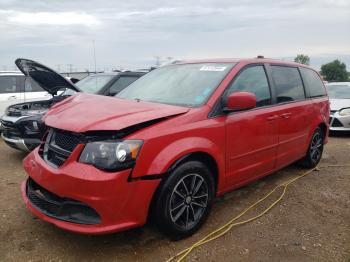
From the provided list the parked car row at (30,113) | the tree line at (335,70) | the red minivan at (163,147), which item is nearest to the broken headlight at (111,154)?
the red minivan at (163,147)

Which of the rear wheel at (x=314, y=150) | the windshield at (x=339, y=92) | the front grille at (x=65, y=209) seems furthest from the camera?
the windshield at (x=339, y=92)

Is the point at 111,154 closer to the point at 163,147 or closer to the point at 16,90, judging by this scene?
the point at 163,147

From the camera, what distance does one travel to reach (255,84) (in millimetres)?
4305

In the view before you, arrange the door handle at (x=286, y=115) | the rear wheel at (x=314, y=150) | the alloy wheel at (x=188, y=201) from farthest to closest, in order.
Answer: the rear wheel at (x=314, y=150), the door handle at (x=286, y=115), the alloy wheel at (x=188, y=201)

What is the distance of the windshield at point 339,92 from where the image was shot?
33.5ft

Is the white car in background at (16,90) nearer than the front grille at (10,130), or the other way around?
the front grille at (10,130)

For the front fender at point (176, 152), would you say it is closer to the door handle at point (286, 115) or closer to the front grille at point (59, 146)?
the front grille at point (59, 146)

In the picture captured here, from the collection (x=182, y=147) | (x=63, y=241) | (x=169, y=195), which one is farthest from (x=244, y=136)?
(x=63, y=241)

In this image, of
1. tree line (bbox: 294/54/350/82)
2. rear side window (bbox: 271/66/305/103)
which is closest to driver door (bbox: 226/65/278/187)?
rear side window (bbox: 271/66/305/103)

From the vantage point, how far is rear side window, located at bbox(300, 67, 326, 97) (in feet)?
18.0

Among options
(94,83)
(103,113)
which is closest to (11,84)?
(94,83)

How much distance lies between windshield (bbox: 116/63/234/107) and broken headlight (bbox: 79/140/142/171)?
947mm

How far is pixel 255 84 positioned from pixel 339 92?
7236mm

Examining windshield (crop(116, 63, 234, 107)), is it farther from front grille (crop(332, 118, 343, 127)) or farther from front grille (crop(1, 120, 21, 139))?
front grille (crop(332, 118, 343, 127))
